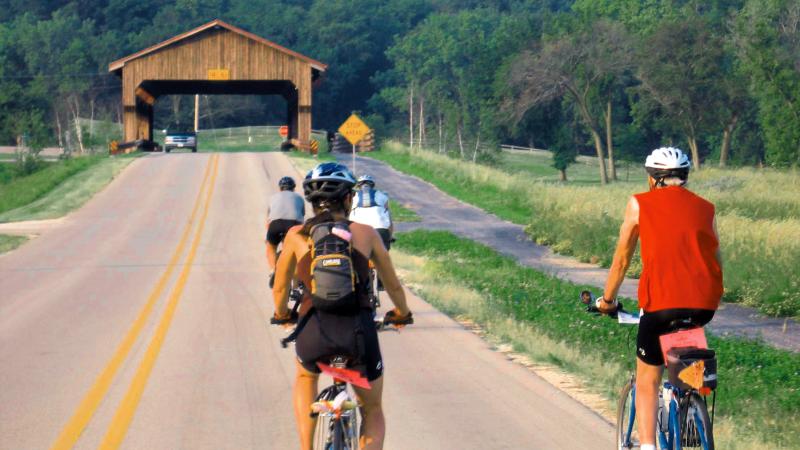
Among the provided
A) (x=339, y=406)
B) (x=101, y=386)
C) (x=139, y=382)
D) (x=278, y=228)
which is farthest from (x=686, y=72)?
(x=339, y=406)

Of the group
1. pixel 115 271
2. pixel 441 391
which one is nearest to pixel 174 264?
pixel 115 271

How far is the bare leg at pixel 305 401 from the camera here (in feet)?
20.4

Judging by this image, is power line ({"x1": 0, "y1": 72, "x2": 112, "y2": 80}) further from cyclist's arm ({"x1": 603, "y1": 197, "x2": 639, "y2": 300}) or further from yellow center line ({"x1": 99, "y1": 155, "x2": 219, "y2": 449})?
cyclist's arm ({"x1": 603, "y1": 197, "x2": 639, "y2": 300})

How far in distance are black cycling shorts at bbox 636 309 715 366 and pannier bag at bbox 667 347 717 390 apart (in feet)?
0.63

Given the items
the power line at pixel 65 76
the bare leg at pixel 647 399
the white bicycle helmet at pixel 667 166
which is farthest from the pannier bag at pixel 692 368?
the power line at pixel 65 76

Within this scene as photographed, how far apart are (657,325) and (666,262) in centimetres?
34

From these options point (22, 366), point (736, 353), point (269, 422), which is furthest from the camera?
point (736, 353)

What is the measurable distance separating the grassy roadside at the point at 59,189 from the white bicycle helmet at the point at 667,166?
34179 mm

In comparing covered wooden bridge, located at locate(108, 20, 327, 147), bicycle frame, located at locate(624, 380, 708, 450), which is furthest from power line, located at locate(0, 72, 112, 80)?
bicycle frame, located at locate(624, 380, 708, 450)

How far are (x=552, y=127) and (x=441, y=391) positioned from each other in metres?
83.9

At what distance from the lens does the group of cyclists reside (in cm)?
594

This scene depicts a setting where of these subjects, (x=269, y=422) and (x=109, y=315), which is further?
(x=109, y=315)

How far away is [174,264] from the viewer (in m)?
25.1

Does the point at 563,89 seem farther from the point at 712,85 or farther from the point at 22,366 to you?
the point at 22,366
